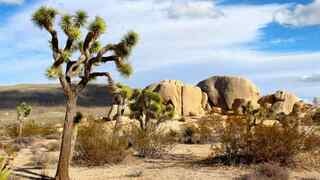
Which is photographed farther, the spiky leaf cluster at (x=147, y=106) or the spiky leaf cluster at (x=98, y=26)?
the spiky leaf cluster at (x=147, y=106)

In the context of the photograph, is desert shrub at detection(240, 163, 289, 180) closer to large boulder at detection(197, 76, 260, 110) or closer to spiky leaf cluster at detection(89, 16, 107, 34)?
spiky leaf cluster at detection(89, 16, 107, 34)

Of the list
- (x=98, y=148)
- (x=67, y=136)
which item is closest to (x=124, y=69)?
(x=67, y=136)

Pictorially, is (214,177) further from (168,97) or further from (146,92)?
(168,97)

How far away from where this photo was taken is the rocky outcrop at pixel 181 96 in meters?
60.7

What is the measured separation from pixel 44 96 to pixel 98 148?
9600 cm

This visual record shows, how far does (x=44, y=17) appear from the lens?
16.0 metres

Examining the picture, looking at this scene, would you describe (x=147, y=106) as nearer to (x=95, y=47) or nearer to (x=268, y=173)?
(x=95, y=47)

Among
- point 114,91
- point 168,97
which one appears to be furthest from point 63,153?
point 168,97

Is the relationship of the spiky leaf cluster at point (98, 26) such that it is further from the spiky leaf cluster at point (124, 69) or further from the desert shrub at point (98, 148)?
the desert shrub at point (98, 148)

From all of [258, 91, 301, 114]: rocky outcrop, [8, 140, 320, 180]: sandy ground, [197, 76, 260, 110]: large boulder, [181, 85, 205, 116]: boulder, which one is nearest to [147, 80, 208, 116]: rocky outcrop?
[181, 85, 205, 116]: boulder

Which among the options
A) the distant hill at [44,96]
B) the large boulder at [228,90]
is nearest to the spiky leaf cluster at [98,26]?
the large boulder at [228,90]

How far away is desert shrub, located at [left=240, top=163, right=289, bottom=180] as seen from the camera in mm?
15023

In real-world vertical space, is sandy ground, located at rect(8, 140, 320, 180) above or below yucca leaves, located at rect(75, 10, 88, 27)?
below

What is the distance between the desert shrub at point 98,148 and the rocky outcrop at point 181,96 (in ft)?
128
